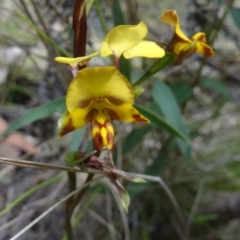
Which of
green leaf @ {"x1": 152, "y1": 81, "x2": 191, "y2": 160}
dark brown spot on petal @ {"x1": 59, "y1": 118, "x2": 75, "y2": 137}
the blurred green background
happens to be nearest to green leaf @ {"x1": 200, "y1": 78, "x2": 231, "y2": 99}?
the blurred green background

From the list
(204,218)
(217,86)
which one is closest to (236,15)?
(217,86)

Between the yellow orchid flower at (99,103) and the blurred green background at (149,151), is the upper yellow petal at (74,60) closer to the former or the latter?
the yellow orchid flower at (99,103)

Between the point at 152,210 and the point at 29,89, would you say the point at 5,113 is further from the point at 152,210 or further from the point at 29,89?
the point at 152,210

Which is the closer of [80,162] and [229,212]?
[80,162]

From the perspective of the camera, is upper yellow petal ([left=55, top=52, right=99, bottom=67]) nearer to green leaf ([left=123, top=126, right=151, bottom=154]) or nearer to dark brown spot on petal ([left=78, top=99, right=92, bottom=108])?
dark brown spot on petal ([left=78, top=99, right=92, bottom=108])

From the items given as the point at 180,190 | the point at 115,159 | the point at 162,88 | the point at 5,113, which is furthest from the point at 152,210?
the point at 5,113

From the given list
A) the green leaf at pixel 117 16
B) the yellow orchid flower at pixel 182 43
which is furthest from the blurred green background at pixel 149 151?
the yellow orchid flower at pixel 182 43
